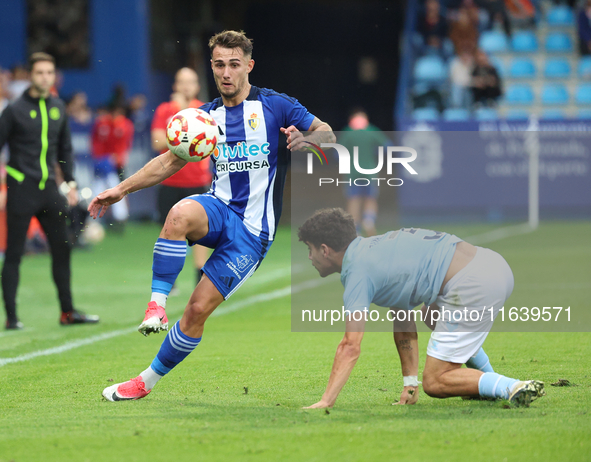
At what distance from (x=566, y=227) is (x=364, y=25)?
35.5ft

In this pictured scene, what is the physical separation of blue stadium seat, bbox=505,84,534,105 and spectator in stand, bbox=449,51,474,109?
159 centimetres

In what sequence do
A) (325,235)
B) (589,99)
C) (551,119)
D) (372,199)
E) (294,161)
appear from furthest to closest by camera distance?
(294,161), (589,99), (551,119), (372,199), (325,235)

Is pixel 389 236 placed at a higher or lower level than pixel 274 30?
lower

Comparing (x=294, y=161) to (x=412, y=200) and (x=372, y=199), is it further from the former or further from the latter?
(x=372, y=199)

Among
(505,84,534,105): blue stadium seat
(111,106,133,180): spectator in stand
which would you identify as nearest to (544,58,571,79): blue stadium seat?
(505,84,534,105): blue stadium seat

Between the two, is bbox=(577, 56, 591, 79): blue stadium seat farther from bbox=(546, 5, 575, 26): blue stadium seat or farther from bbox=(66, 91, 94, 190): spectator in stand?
bbox=(66, 91, 94, 190): spectator in stand

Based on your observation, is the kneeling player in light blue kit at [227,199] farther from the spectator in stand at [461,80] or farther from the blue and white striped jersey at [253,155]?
the spectator in stand at [461,80]

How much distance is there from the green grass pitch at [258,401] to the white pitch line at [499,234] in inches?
188

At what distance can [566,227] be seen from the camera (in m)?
16.6

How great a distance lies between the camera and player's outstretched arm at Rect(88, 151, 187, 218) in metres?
4.81

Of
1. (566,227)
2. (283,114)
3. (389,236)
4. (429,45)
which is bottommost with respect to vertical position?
(566,227)

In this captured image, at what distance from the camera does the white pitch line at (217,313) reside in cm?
649

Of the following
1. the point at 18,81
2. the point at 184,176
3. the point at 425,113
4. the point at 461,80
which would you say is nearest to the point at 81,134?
the point at 18,81

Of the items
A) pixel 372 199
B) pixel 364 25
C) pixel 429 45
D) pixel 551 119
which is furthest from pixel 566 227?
pixel 364 25
